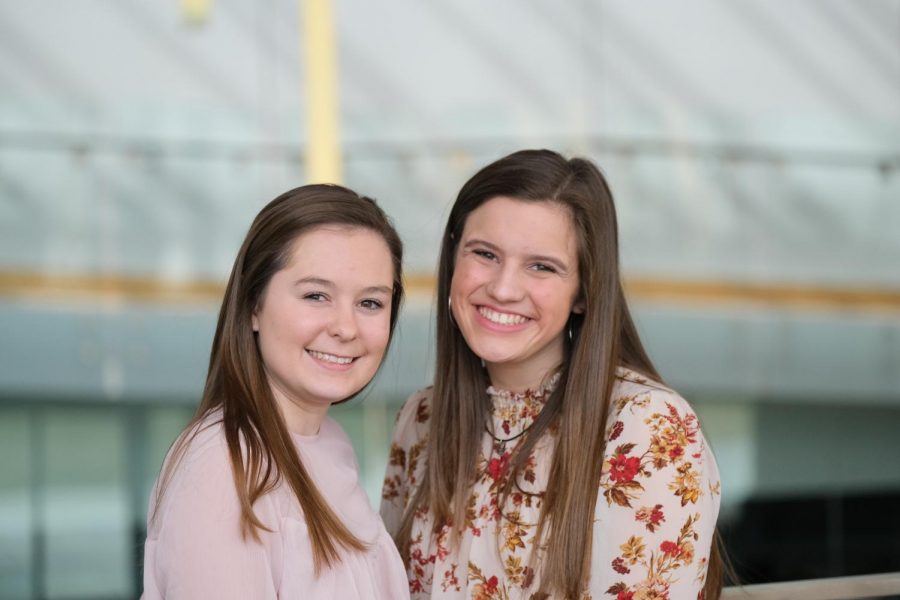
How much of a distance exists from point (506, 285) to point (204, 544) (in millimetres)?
703

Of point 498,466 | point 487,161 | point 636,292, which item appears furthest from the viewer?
point 487,161

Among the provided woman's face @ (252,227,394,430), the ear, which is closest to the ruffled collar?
the ear

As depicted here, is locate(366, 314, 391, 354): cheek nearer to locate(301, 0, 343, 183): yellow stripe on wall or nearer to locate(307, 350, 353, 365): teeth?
locate(307, 350, 353, 365): teeth

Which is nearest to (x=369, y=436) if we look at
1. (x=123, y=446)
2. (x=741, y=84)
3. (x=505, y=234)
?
(x=123, y=446)

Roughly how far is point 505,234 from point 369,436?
18.0ft

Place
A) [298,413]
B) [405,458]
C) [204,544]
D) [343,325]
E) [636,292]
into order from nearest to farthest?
[204,544]
[343,325]
[298,413]
[405,458]
[636,292]

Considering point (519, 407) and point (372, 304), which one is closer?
point (372, 304)

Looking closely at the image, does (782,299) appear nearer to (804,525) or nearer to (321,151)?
(804,525)

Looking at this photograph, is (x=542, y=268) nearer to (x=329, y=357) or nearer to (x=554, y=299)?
(x=554, y=299)

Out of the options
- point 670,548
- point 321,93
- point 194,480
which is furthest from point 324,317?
point 321,93

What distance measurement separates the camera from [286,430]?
74.8 inches

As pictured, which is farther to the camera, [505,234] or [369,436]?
[369,436]

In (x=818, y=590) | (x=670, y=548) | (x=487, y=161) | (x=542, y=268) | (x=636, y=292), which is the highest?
(x=487, y=161)

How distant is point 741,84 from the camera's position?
9.73 meters
